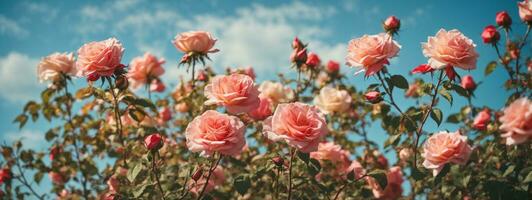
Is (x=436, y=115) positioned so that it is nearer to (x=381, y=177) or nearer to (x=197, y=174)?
(x=381, y=177)

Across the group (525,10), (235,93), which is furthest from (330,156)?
(525,10)

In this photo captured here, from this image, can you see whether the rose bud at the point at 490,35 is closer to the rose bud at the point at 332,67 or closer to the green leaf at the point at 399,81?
the green leaf at the point at 399,81

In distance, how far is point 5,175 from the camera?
4.09 m

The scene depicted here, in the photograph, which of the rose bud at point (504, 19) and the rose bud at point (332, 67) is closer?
the rose bud at point (504, 19)

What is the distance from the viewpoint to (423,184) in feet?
13.2

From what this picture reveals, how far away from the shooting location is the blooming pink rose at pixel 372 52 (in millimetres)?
2498

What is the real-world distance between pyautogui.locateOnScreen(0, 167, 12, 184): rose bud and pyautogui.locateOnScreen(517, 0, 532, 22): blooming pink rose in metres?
4.65

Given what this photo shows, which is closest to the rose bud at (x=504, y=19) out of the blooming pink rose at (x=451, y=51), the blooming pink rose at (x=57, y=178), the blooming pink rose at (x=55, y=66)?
the blooming pink rose at (x=451, y=51)

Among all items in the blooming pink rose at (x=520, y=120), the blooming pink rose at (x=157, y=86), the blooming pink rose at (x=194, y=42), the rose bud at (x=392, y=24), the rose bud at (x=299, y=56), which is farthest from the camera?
the blooming pink rose at (x=157, y=86)

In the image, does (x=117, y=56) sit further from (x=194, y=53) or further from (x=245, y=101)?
(x=245, y=101)

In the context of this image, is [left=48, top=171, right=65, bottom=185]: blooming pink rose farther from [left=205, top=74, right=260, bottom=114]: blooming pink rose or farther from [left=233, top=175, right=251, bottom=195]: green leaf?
[left=205, top=74, right=260, bottom=114]: blooming pink rose

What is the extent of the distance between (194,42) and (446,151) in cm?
171

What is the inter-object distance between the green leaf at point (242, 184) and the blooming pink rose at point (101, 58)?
983 mm

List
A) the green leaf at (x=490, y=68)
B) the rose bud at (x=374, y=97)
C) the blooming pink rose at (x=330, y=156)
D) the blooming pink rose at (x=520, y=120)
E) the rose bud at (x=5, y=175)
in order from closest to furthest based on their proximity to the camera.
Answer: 1. the blooming pink rose at (x=520, y=120)
2. the rose bud at (x=374, y=97)
3. the blooming pink rose at (x=330, y=156)
4. the green leaf at (x=490, y=68)
5. the rose bud at (x=5, y=175)
